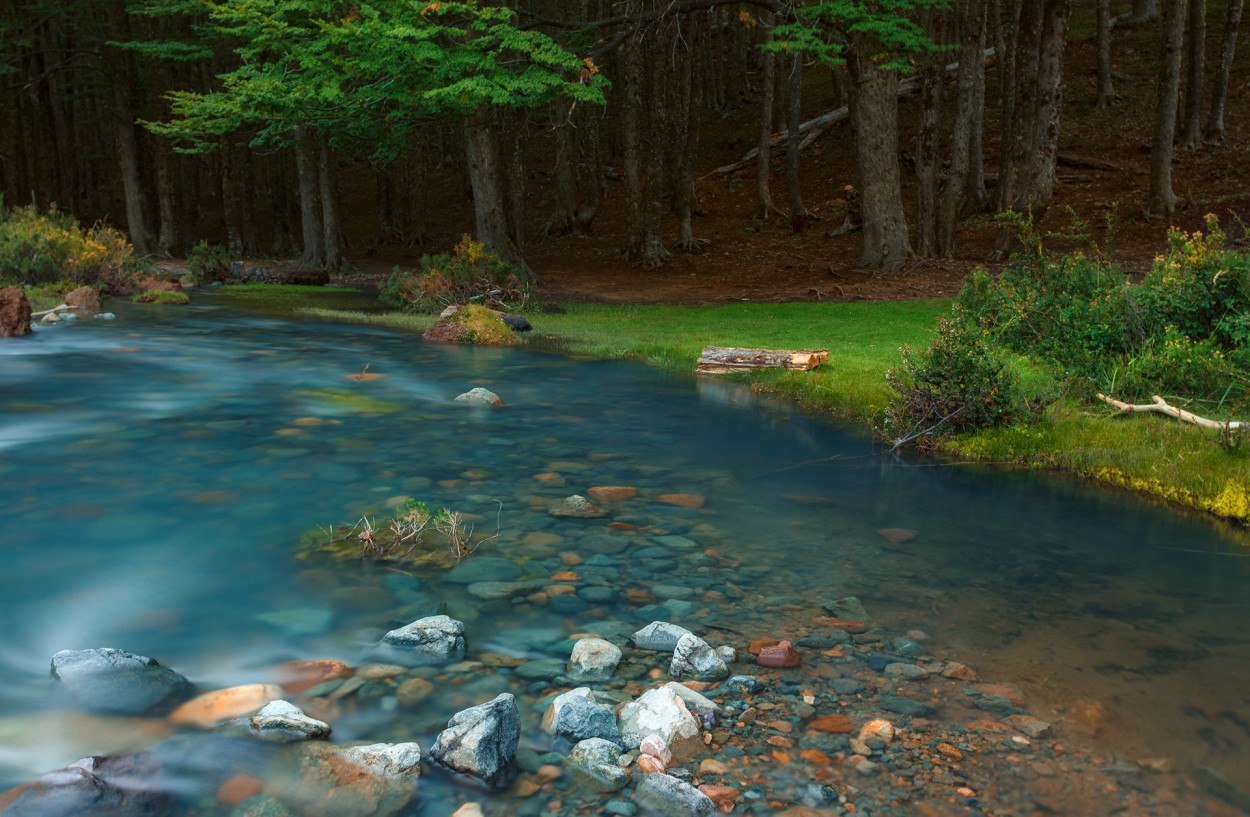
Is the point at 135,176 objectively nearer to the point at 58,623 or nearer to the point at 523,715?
the point at 58,623

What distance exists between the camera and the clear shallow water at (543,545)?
4980mm

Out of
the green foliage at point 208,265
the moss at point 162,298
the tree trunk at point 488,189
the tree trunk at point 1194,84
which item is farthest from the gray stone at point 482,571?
the tree trunk at point 1194,84

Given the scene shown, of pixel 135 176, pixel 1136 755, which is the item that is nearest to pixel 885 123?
pixel 1136 755

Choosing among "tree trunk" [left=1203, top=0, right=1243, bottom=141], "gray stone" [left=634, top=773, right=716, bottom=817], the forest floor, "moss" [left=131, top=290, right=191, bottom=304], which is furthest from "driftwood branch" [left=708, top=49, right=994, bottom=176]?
"gray stone" [left=634, top=773, right=716, bottom=817]

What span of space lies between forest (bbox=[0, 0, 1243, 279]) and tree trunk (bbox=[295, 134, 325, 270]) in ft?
0.26

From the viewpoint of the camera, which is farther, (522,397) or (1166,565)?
(522,397)

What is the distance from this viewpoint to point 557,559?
259 inches

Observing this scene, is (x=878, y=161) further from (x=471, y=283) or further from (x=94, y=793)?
(x=94, y=793)

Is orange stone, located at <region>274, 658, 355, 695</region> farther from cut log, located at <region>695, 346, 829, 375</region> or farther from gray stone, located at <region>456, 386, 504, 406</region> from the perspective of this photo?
cut log, located at <region>695, 346, 829, 375</region>

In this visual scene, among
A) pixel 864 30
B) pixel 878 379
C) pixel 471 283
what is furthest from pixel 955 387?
pixel 471 283

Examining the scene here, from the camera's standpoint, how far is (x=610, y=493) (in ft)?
26.7

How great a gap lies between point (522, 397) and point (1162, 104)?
752 inches

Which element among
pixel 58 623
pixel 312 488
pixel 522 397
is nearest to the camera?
pixel 58 623

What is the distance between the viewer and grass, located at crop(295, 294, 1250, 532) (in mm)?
8164
